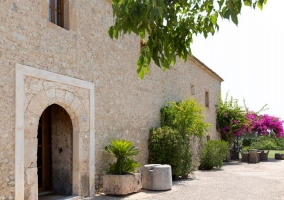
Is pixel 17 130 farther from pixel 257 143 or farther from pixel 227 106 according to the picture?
pixel 257 143

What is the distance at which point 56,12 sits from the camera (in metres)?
7.62

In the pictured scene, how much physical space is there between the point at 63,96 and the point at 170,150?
14.7 feet

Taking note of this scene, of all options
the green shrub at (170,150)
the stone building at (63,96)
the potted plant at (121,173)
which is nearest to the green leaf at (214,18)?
the stone building at (63,96)

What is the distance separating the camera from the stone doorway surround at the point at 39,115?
624 centimetres

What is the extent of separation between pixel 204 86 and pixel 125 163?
1020 centimetres

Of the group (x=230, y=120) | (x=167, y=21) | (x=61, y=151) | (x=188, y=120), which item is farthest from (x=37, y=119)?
(x=230, y=120)

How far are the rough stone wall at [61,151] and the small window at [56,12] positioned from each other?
1.88 metres

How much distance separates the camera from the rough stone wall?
25.7ft

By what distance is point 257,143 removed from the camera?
2934cm

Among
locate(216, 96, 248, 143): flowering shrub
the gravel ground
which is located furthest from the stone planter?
locate(216, 96, 248, 143): flowering shrub

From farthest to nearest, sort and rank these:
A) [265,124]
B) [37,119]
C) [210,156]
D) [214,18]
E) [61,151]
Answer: [265,124] → [210,156] → [61,151] → [37,119] → [214,18]

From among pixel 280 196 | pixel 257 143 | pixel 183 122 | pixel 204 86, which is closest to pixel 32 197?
pixel 280 196

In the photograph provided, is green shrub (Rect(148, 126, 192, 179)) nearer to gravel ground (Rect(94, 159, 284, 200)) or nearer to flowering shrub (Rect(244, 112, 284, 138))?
gravel ground (Rect(94, 159, 284, 200))

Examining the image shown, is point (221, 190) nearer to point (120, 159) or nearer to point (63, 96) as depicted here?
point (120, 159)
